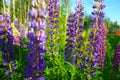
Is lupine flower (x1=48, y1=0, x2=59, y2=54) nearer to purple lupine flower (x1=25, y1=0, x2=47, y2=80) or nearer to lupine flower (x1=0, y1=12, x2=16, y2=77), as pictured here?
lupine flower (x1=0, y1=12, x2=16, y2=77)

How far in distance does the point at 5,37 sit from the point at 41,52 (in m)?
2.22

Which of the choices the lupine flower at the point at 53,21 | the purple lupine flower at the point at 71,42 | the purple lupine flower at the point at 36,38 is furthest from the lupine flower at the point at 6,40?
the lupine flower at the point at 53,21

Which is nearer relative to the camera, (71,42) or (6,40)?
(6,40)

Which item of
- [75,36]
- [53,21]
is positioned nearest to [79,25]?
[75,36]

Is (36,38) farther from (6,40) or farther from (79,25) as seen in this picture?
(79,25)

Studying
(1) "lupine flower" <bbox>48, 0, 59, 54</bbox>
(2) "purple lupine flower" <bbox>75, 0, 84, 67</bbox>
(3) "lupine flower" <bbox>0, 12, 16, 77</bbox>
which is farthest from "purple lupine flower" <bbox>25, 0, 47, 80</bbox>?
(1) "lupine flower" <bbox>48, 0, 59, 54</bbox>

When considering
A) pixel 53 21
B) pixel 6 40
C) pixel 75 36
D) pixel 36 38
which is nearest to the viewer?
pixel 36 38

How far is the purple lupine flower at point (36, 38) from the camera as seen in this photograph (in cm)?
363

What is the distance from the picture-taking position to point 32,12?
3.58 meters

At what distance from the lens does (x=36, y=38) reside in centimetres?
369

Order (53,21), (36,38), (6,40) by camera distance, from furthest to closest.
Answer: (53,21)
(6,40)
(36,38)

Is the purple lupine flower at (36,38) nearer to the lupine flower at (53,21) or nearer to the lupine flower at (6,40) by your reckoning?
the lupine flower at (6,40)

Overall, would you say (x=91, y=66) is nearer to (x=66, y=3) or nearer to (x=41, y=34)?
(x=41, y=34)

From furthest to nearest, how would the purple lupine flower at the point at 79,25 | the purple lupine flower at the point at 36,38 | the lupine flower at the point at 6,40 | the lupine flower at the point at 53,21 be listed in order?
the lupine flower at the point at 53,21 → the purple lupine flower at the point at 79,25 → the lupine flower at the point at 6,40 → the purple lupine flower at the point at 36,38
